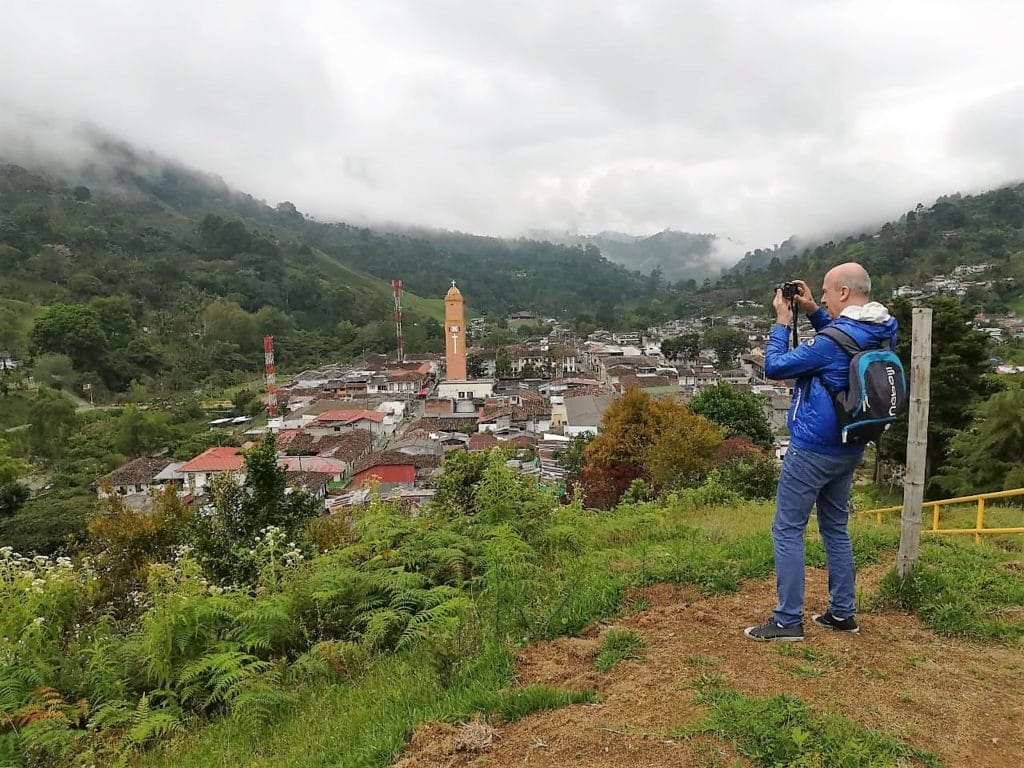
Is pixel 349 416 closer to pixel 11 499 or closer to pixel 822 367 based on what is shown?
pixel 11 499

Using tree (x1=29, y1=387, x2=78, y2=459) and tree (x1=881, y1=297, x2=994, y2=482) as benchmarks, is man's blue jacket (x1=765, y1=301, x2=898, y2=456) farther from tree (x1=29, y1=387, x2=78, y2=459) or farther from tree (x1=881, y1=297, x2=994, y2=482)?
tree (x1=29, y1=387, x2=78, y2=459)

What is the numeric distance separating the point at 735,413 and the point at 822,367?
22469 millimetres

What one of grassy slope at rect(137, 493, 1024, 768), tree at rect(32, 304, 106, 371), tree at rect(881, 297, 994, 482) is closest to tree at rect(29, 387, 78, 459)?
tree at rect(32, 304, 106, 371)

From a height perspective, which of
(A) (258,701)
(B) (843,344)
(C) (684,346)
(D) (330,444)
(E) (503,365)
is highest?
(B) (843,344)

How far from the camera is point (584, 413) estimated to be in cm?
3550

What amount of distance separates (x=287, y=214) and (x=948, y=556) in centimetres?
16060

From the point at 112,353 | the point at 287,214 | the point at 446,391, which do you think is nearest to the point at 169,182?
the point at 287,214

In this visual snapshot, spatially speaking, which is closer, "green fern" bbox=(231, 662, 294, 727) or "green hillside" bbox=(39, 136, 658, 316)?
"green fern" bbox=(231, 662, 294, 727)

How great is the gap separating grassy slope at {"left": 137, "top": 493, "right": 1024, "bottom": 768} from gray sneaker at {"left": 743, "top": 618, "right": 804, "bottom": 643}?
0.72 m

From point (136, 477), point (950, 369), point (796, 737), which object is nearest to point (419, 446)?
point (136, 477)

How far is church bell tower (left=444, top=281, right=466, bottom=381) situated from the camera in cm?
4619

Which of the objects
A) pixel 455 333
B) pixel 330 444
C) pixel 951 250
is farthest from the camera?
pixel 951 250

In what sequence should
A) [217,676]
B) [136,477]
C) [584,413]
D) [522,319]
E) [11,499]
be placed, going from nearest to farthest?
[217,676] < [11,499] < [136,477] < [584,413] < [522,319]

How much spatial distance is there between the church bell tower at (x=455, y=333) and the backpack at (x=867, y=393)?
4333cm
